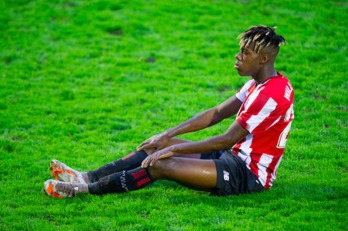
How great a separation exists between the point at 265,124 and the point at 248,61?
34.1 inches

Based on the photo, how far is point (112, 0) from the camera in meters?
16.7

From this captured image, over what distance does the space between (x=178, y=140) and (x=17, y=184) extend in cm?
244

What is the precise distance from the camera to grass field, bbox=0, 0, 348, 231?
6.90 meters

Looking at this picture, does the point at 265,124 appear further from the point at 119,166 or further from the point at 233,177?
the point at 119,166

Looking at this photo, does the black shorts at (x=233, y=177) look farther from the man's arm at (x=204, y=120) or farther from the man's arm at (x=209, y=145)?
the man's arm at (x=204, y=120)

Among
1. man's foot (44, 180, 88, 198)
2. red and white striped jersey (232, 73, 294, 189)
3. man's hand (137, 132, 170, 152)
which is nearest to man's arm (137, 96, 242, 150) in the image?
man's hand (137, 132, 170, 152)

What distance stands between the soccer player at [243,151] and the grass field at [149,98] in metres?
0.20

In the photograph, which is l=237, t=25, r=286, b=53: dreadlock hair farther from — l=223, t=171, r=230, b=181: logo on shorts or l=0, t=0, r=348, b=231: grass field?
l=0, t=0, r=348, b=231: grass field

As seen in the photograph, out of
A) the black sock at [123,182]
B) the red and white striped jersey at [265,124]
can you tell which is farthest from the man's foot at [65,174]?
the red and white striped jersey at [265,124]

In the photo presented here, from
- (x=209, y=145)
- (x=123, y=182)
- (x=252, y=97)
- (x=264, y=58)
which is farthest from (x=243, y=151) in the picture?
(x=123, y=182)

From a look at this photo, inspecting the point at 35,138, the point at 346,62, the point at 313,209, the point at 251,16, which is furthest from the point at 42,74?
the point at 313,209

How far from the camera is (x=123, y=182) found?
722cm

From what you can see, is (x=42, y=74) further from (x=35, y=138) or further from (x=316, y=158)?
(x=316, y=158)

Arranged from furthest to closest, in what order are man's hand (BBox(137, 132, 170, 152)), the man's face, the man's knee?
man's hand (BBox(137, 132, 170, 152)) < the man's face < the man's knee
